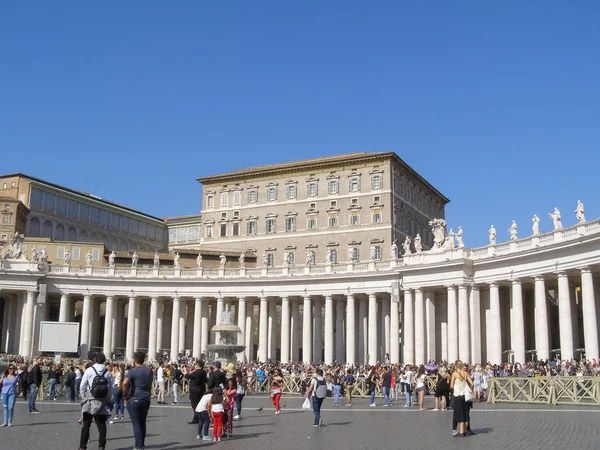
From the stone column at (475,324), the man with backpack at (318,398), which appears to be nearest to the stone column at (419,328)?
the stone column at (475,324)

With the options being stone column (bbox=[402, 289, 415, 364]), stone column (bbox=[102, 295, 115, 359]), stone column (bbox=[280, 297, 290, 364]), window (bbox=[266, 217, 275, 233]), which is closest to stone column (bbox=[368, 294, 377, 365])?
stone column (bbox=[402, 289, 415, 364])

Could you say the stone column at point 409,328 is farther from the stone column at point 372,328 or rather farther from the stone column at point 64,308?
the stone column at point 64,308

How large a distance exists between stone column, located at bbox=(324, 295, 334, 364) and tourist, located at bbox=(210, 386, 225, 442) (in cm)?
4810

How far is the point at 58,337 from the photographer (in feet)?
186

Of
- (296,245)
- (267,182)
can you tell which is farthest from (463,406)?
(267,182)

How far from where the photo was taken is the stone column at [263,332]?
70312 millimetres

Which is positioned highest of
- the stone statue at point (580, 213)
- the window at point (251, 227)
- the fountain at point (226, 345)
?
the window at point (251, 227)

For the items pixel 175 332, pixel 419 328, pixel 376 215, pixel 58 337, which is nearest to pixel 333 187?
pixel 376 215

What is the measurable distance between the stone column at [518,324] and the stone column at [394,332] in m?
12.4

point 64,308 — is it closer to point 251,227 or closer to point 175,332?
point 175,332

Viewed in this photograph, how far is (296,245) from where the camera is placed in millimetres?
89125

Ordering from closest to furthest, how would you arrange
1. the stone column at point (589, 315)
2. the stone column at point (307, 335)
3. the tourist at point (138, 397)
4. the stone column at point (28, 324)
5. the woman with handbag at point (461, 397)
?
1. the tourist at point (138, 397)
2. the woman with handbag at point (461, 397)
3. the stone column at point (589, 315)
4. the stone column at point (307, 335)
5. the stone column at point (28, 324)

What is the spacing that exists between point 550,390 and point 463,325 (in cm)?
2529

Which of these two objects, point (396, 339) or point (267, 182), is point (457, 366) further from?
point (267, 182)
